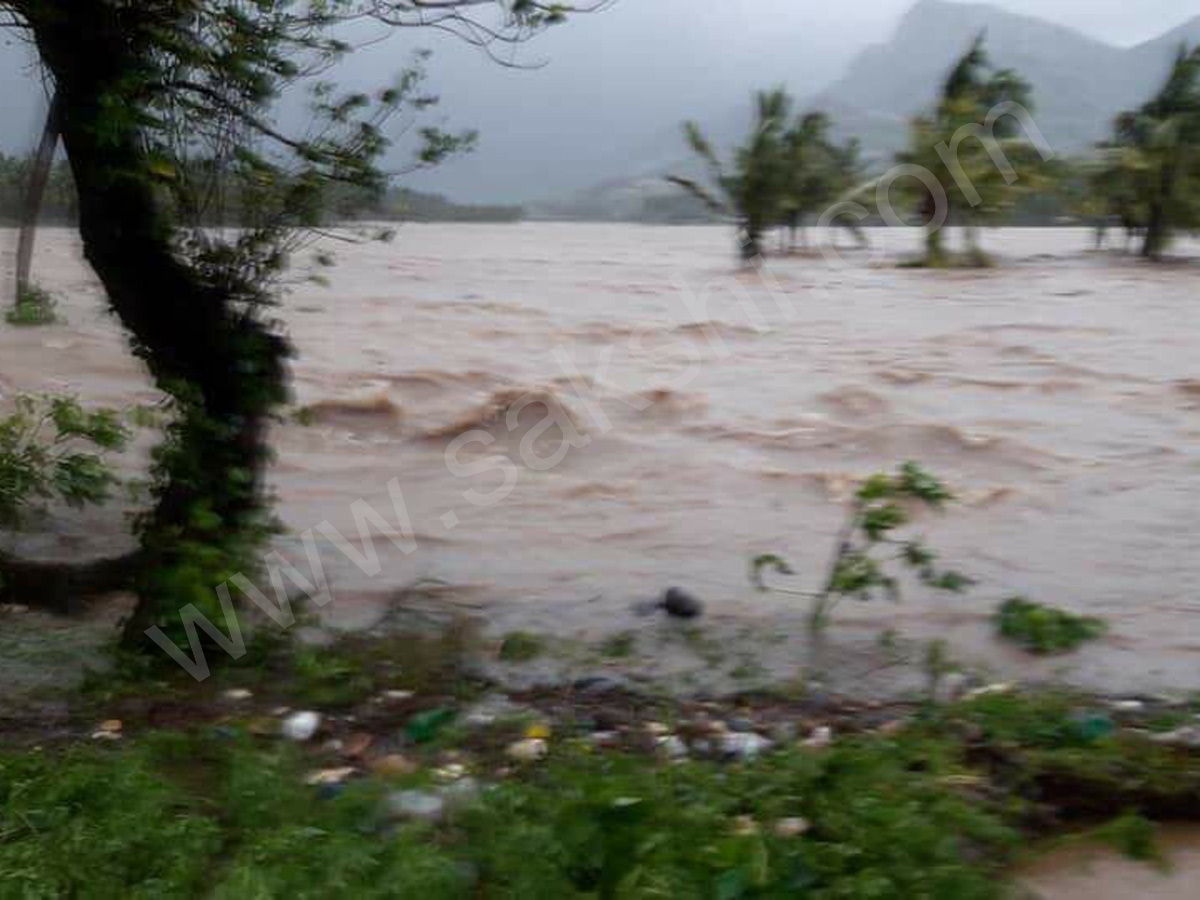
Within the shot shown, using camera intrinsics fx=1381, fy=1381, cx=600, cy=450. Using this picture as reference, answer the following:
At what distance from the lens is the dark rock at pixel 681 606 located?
14.5ft

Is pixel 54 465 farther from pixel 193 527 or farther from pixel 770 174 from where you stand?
pixel 770 174

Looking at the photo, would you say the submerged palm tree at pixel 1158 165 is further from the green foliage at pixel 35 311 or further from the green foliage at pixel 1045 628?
the green foliage at pixel 1045 628

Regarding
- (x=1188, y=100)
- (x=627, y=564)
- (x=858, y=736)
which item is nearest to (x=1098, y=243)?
(x=1188, y=100)

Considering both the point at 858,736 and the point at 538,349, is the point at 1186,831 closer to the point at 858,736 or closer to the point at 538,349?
the point at 858,736

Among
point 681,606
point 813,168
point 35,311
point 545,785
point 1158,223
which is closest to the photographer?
point 545,785

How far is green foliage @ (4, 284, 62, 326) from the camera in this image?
29.0ft

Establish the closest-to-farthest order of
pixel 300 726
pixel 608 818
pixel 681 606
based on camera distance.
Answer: pixel 608 818 < pixel 300 726 < pixel 681 606

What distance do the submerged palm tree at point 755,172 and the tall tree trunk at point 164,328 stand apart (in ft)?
42.9

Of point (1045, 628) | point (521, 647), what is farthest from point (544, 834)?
point (1045, 628)

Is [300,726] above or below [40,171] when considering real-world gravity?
below

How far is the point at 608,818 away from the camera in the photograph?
2766mm

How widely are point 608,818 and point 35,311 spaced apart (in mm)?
7498

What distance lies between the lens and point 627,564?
5.04m

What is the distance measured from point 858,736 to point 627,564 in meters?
1.72
